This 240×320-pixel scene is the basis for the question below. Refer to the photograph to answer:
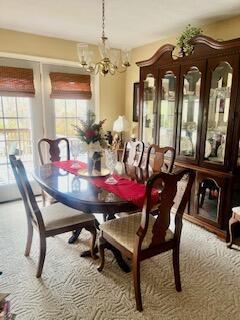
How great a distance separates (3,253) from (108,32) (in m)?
3.03

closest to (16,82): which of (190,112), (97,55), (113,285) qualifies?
(97,55)

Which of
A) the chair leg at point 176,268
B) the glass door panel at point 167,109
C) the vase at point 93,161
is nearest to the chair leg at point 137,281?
the chair leg at point 176,268

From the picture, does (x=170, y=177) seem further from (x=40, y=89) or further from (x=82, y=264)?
(x=40, y=89)

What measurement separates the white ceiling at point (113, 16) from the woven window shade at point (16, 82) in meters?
0.53

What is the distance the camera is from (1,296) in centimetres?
128

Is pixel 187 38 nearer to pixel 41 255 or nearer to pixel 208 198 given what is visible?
pixel 208 198

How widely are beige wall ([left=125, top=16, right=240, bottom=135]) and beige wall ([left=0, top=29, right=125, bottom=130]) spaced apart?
0.44 ft

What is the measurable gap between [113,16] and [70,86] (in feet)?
4.43

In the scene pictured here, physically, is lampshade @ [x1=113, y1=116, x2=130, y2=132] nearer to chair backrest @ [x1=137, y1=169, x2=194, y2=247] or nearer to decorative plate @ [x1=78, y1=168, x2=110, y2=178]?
decorative plate @ [x1=78, y1=168, x2=110, y2=178]

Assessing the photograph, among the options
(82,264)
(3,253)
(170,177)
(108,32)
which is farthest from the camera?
(108,32)

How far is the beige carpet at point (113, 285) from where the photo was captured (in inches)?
70.0

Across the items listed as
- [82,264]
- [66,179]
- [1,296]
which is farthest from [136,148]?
[1,296]

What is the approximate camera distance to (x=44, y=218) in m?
2.17

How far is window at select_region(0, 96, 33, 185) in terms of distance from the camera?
11.7 feet
